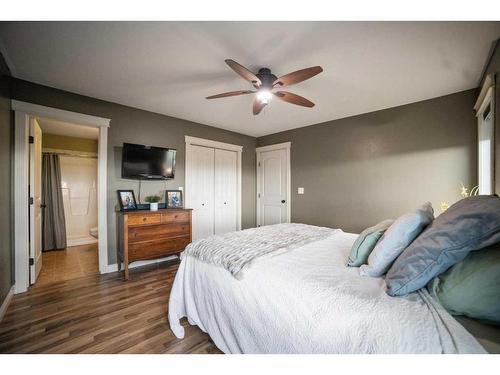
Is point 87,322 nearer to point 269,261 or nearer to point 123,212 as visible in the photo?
point 123,212

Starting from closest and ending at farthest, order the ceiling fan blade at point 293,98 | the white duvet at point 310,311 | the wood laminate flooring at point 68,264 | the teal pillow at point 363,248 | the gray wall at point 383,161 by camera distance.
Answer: the white duvet at point 310,311 < the teal pillow at point 363,248 < the ceiling fan blade at point 293,98 < the gray wall at point 383,161 < the wood laminate flooring at point 68,264

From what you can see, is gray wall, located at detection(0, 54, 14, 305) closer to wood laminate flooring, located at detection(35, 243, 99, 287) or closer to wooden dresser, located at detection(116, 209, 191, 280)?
wood laminate flooring, located at detection(35, 243, 99, 287)

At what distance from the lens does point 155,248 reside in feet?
9.38

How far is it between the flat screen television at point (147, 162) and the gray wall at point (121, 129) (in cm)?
17

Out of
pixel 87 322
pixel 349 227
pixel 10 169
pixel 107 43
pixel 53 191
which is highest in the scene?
pixel 107 43

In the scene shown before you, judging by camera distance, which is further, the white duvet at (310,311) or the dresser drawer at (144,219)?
the dresser drawer at (144,219)

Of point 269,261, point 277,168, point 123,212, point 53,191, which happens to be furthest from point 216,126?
point 53,191

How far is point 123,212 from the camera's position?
270 centimetres

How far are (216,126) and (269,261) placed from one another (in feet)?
10.3

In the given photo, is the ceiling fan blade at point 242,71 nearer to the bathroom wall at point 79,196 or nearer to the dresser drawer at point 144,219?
the dresser drawer at point 144,219

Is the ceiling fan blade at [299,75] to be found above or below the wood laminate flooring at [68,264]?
above

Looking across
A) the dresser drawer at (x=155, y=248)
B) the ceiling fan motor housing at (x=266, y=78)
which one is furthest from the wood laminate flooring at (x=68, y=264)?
the ceiling fan motor housing at (x=266, y=78)

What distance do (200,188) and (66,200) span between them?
3.14 meters

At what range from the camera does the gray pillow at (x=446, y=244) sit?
0.87 meters
